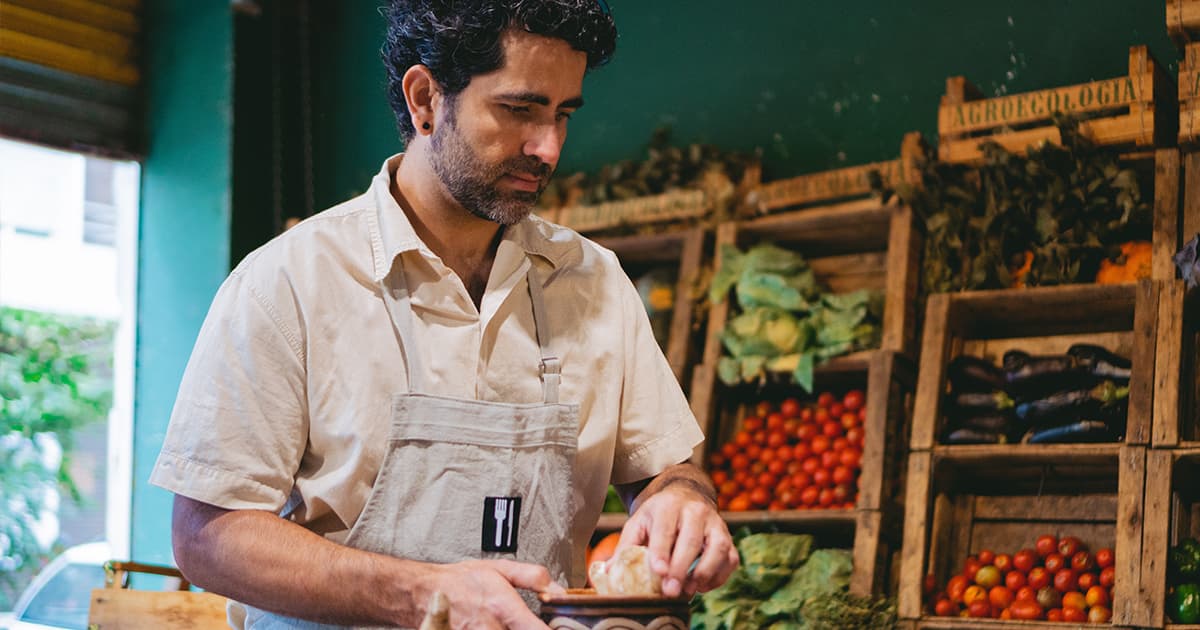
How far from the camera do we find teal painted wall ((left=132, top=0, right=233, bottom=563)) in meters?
6.31

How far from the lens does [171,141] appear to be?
6.54 m

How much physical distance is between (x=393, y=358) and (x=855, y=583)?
8.39 ft

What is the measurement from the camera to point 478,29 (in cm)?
203

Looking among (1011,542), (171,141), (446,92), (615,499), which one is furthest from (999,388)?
(171,141)

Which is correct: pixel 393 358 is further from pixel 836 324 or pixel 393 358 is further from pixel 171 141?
pixel 171 141

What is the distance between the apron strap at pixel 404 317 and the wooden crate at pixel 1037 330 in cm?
251

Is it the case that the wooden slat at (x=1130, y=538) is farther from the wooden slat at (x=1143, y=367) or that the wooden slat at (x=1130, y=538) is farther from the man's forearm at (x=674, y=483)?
the man's forearm at (x=674, y=483)

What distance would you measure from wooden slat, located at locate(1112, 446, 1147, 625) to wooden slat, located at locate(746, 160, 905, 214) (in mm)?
1249

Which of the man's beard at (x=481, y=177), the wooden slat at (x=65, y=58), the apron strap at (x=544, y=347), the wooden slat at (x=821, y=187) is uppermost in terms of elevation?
the wooden slat at (x=65, y=58)

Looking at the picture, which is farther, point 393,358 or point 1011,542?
point 1011,542

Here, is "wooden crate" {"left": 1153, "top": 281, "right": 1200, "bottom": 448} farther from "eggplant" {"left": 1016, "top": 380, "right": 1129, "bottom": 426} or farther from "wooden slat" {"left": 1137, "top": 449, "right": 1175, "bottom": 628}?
"eggplant" {"left": 1016, "top": 380, "right": 1129, "bottom": 426}

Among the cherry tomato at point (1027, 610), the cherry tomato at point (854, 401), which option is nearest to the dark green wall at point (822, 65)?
the cherry tomato at point (854, 401)

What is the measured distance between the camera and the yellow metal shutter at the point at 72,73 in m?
A: 6.02

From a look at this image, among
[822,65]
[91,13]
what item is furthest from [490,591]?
[91,13]
